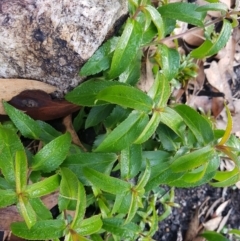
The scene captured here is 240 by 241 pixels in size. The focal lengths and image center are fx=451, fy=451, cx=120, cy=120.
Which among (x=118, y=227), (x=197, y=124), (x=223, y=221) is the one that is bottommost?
(x=223, y=221)

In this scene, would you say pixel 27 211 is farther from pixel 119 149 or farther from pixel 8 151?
pixel 119 149

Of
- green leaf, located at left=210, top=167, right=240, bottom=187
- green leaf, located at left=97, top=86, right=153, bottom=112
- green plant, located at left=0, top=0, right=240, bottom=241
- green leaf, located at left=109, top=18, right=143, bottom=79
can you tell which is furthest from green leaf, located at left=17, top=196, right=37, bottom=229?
green leaf, located at left=210, top=167, right=240, bottom=187

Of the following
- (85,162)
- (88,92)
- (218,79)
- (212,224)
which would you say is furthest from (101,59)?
(212,224)

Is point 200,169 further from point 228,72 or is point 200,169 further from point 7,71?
point 228,72

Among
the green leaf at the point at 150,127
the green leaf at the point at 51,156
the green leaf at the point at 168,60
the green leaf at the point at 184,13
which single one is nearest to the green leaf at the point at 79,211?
the green leaf at the point at 51,156

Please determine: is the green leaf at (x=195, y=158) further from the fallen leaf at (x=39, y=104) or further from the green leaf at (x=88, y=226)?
the fallen leaf at (x=39, y=104)

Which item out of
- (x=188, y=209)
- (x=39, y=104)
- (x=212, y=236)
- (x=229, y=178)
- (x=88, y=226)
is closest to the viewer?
(x=88, y=226)

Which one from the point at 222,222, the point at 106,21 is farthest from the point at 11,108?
the point at 222,222
